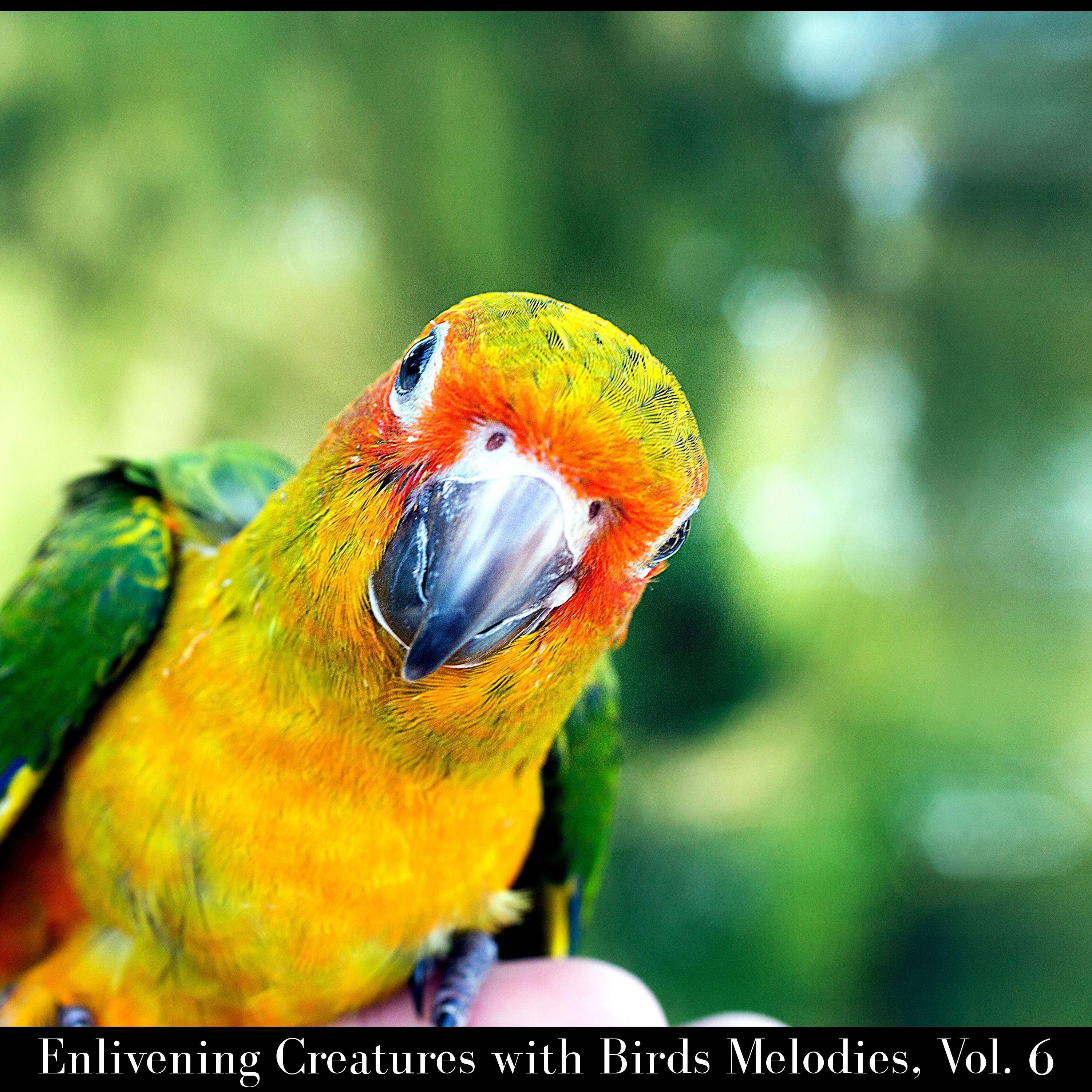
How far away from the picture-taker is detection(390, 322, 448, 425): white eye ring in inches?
44.3

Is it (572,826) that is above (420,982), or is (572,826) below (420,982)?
above

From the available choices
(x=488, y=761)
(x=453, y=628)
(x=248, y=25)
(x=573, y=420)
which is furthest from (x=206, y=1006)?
(x=248, y=25)

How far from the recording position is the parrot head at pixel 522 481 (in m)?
1.02

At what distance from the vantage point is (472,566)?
1011 mm

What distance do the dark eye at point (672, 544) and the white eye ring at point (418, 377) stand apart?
347mm

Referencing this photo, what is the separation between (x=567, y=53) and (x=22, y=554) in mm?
3554

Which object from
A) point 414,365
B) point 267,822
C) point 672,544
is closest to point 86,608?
point 267,822

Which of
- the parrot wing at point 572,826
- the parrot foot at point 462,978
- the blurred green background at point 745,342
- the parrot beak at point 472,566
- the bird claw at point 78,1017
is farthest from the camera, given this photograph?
the blurred green background at point 745,342

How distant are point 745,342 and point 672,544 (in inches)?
157

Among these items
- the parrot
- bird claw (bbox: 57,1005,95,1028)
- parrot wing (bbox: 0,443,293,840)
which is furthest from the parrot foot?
parrot wing (bbox: 0,443,293,840)
